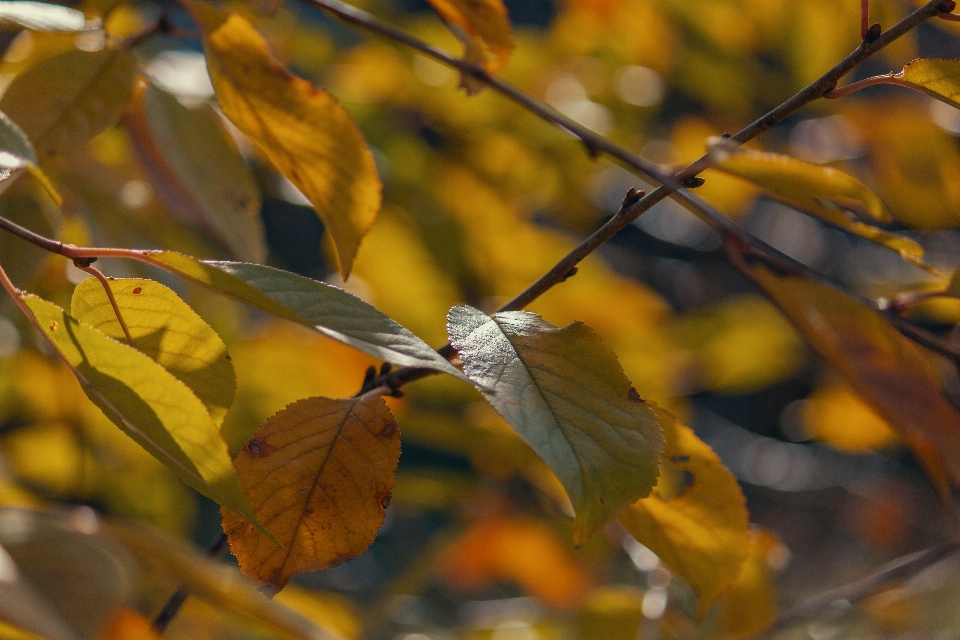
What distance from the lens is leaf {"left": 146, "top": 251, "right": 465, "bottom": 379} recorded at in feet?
0.88

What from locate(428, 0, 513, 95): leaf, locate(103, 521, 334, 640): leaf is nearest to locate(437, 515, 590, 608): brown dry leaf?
locate(103, 521, 334, 640): leaf

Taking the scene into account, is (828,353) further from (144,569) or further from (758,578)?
(144,569)

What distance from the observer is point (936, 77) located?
1.12 ft

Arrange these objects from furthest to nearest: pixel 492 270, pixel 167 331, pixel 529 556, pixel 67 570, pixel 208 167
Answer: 1. pixel 529 556
2. pixel 492 270
3. pixel 208 167
4. pixel 67 570
5. pixel 167 331

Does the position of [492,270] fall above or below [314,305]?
above

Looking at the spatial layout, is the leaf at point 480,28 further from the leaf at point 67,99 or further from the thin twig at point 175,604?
the thin twig at point 175,604

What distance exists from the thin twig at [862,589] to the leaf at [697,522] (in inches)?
10.6

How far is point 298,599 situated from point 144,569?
10.2 inches

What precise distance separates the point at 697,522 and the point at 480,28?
33cm

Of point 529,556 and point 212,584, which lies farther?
point 529,556

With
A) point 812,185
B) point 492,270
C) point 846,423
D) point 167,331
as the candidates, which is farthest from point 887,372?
point 846,423

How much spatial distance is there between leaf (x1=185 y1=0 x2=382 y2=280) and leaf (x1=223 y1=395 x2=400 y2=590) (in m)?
0.09

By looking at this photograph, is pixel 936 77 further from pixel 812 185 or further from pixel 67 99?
pixel 67 99

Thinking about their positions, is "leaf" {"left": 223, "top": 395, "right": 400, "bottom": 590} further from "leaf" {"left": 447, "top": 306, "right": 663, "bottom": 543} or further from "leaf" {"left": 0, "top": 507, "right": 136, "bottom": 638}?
"leaf" {"left": 0, "top": 507, "right": 136, "bottom": 638}
